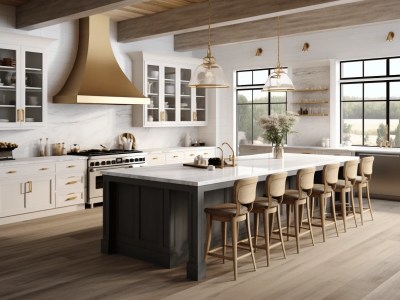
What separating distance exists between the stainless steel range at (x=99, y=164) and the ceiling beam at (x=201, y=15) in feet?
7.08

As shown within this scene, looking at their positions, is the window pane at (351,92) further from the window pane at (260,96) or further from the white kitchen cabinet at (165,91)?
the white kitchen cabinet at (165,91)

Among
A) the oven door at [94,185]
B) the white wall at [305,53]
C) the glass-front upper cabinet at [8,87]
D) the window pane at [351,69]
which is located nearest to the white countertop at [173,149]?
the white wall at [305,53]

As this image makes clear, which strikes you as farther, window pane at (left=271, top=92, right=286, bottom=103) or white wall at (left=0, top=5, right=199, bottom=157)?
window pane at (left=271, top=92, right=286, bottom=103)

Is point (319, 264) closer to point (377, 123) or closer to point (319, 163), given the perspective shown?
point (319, 163)

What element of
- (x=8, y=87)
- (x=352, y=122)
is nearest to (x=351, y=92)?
(x=352, y=122)

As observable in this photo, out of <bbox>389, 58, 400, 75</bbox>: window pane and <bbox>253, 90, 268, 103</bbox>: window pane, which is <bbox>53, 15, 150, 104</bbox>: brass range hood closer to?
<bbox>253, 90, 268, 103</bbox>: window pane

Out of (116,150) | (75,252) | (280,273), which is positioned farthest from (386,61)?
(75,252)

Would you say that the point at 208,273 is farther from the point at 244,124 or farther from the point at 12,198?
the point at 244,124

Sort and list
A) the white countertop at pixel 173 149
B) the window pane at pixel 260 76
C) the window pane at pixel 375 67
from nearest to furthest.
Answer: the window pane at pixel 375 67
the white countertop at pixel 173 149
the window pane at pixel 260 76

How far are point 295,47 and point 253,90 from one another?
4.54 feet

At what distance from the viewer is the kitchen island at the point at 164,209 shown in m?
4.49

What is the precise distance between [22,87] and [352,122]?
6.05 meters

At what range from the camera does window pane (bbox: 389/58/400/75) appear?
28.7 ft

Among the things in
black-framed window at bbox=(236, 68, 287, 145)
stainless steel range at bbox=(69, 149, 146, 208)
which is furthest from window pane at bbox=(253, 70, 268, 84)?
stainless steel range at bbox=(69, 149, 146, 208)
